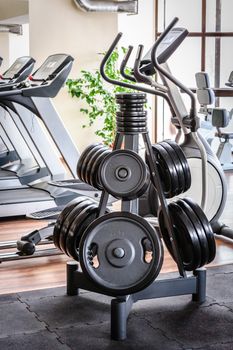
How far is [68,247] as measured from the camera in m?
3.07

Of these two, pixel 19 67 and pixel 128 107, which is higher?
pixel 19 67

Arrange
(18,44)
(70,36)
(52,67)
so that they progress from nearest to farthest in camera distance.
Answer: (52,67) → (70,36) → (18,44)

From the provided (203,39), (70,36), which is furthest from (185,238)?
(203,39)

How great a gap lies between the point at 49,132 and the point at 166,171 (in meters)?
1.89

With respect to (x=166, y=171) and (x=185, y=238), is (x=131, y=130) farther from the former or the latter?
(x=185, y=238)

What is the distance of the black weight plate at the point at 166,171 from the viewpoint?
2912 millimetres

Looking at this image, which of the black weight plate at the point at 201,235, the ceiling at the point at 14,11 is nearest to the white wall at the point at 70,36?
the ceiling at the point at 14,11

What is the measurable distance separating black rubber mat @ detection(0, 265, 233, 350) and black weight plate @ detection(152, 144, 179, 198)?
1.77ft

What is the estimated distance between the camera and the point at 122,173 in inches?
109

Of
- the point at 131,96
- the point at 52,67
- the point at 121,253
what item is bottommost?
the point at 121,253

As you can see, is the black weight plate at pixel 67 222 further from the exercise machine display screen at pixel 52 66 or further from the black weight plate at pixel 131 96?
the exercise machine display screen at pixel 52 66

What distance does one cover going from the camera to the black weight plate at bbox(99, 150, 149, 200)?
2.76 metres

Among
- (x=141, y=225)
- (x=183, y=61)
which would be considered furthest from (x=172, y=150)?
(x=183, y=61)

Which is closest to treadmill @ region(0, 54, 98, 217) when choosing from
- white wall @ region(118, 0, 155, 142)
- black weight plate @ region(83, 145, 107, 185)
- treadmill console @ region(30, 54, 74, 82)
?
treadmill console @ region(30, 54, 74, 82)
